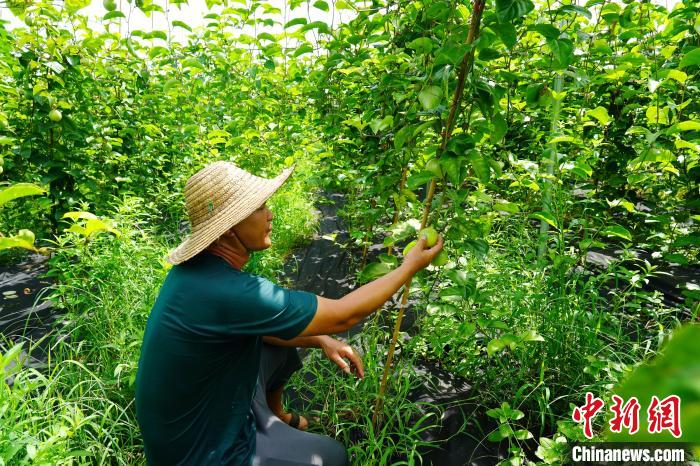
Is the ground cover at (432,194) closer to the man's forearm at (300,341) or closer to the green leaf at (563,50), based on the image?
the green leaf at (563,50)

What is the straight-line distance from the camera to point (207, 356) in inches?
48.3

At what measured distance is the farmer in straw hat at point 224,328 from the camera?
1.18 metres

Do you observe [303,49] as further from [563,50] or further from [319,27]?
[563,50]

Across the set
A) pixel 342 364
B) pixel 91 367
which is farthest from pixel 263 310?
pixel 91 367

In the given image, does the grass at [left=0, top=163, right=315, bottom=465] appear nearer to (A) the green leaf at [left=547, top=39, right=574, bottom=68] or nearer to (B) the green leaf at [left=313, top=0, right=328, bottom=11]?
(B) the green leaf at [left=313, top=0, right=328, bottom=11]

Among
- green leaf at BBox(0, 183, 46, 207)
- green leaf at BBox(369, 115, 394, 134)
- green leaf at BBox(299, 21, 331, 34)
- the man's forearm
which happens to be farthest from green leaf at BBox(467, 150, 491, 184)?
green leaf at BBox(299, 21, 331, 34)

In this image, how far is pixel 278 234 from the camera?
3674 mm

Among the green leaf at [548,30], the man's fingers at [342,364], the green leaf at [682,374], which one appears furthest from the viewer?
the man's fingers at [342,364]

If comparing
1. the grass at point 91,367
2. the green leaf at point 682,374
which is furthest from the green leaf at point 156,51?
the green leaf at point 682,374

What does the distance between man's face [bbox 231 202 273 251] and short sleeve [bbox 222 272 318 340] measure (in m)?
0.19

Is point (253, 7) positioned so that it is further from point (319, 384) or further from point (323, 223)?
point (323, 223)

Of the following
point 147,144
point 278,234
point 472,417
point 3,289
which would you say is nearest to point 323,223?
point 278,234

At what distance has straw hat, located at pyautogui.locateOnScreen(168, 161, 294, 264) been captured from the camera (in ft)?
4.14

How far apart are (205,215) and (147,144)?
2861 millimetres
